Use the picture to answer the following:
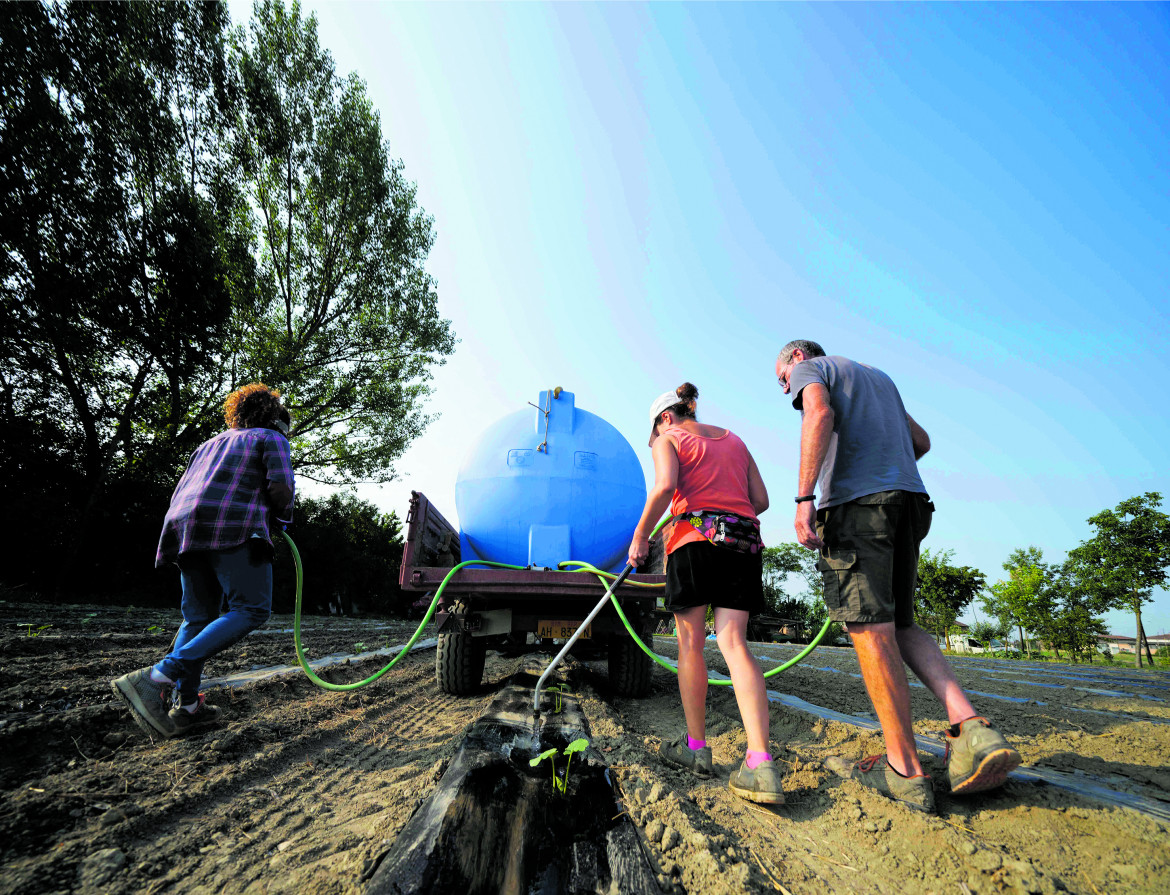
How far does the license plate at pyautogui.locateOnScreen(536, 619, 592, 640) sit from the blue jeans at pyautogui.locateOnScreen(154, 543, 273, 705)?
73.6 inches

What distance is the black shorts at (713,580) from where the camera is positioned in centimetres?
223

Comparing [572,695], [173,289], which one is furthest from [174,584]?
[572,695]

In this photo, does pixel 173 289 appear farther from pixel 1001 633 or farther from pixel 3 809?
pixel 1001 633

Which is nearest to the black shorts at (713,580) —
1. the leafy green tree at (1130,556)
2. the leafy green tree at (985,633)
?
the leafy green tree at (1130,556)

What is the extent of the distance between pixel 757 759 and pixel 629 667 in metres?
2.29

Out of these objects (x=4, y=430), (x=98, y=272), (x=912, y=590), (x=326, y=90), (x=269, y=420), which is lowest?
(x=912, y=590)

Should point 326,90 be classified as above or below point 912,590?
above

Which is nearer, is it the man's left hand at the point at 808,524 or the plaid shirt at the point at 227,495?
the man's left hand at the point at 808,524

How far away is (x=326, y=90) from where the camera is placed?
1318 centimetres

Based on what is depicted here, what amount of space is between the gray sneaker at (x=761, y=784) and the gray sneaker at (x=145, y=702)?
8.58ft

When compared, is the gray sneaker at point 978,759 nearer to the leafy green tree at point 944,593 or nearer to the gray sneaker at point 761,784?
the gray sneaker at point 761,784

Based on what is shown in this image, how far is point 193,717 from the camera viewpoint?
2533mm

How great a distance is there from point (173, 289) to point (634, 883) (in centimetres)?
1471

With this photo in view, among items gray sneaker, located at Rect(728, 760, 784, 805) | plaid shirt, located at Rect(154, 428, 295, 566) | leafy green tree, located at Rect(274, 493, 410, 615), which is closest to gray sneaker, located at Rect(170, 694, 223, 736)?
plaid shirt, located at Rect(154, 428, 295, 566)
